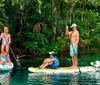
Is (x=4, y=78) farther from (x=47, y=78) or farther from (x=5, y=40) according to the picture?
(x=5, y=40)

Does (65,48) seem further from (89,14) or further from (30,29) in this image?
(89,14)

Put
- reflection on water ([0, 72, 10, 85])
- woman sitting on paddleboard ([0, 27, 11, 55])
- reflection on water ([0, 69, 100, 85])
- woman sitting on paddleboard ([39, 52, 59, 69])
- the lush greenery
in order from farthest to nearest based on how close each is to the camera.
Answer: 1. the lush greenery
2. woman sitting on paddleboard ([0, 27, 11, 55])
3. woman sitting on paddleboard ([39, 52, 59, 69])
4. reflection on water ([0, 69, 100, 85])
5. reflection on water ([0, 72, 10, 85])

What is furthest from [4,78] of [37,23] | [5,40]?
[37,23]

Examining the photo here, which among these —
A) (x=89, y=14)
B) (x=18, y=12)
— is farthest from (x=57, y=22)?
(x=89, y=14)

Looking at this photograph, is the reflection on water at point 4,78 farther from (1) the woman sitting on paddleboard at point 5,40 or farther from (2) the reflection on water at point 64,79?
(1) the woman sitting on paddleboard at point 5,40

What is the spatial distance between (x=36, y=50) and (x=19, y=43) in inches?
55.5

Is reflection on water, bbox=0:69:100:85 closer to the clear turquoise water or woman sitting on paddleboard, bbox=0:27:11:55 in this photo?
the clear turquoise water

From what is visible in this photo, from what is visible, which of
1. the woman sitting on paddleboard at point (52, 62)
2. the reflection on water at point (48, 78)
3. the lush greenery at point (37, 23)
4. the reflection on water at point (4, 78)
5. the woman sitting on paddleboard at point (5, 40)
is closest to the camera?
the reflection on water at point (4, 78)

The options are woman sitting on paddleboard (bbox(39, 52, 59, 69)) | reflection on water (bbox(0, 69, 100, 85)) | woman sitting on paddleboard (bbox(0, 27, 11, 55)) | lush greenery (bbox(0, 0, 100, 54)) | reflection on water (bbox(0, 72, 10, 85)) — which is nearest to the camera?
reflection on water (bbox(0, 72, 10, 85))

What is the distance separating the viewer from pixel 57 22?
29.5 meters

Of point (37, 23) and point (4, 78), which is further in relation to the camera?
point (37, 23)

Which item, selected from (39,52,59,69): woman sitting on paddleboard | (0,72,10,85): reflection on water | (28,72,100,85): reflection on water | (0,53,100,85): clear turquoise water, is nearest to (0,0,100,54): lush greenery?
(0,72,10,85): reflection on water

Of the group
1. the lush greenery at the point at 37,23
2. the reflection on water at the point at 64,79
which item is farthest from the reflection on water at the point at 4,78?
the lush greenery at the point at 37,23

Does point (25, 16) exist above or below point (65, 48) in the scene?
above
